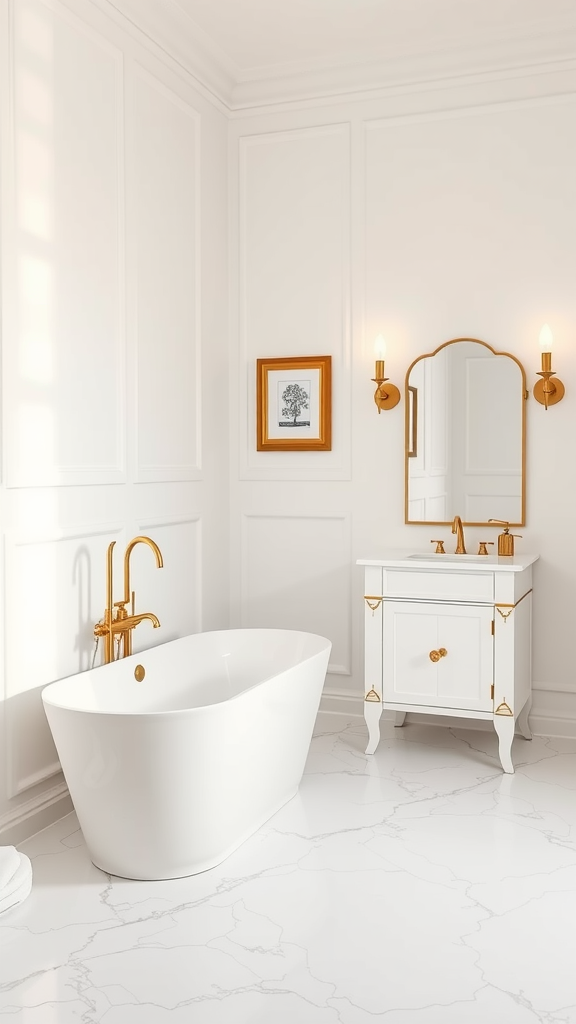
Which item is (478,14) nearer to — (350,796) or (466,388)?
(466,388)

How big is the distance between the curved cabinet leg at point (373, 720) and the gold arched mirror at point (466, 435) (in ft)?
2.76

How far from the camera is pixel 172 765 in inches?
88.5

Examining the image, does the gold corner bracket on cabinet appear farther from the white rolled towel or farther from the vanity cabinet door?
the white rolled towel

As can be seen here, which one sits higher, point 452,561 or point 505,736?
point 452,561

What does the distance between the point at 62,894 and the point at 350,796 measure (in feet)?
3.51

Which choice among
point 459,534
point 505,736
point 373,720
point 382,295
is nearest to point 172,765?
point 373,720

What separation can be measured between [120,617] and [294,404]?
4.65ft

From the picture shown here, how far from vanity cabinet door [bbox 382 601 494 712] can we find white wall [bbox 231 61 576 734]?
544mm

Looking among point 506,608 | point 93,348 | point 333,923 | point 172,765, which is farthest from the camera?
point 506,608

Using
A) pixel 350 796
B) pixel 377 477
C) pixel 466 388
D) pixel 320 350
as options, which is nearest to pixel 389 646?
pixel 350 796

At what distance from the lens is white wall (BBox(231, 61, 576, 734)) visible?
11.6 ft

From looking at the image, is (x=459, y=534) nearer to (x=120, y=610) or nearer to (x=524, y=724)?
(x=524, y=724)

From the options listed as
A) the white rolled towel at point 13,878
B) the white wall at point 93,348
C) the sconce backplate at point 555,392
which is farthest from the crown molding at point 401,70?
the white rolled towel at point 13,878

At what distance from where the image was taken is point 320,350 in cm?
390
